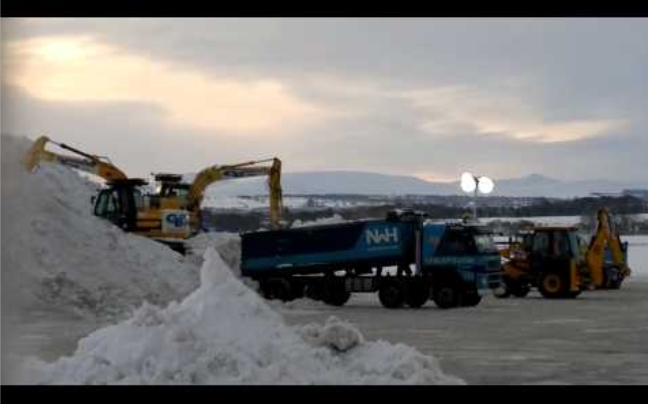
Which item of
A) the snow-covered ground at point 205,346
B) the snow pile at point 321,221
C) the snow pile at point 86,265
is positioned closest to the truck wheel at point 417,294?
the snow pile at point 321,221

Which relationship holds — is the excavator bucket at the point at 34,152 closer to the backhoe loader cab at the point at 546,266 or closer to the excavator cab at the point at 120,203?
the excavator cab at the point at 120,203

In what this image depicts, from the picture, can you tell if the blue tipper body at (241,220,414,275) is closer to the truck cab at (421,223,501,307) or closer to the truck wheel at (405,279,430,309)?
the truck cab at (421,223,501,307)

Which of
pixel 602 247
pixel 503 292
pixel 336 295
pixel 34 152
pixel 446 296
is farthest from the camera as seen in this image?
pixel 602 247

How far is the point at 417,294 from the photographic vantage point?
26406 mm

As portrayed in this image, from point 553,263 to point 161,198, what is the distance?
1203 centimetres

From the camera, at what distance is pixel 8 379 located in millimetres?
7875

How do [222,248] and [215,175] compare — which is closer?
[222,248]

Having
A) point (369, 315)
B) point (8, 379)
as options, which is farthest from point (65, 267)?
point (8, 379)

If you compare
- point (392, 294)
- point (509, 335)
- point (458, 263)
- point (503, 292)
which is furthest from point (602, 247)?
point (509, 335)

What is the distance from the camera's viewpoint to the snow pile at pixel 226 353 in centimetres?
966

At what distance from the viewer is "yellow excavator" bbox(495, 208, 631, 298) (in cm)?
3111

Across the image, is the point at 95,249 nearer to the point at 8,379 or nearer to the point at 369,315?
the point at 369,315

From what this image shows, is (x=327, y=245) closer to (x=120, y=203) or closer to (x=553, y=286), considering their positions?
(x=120, y=203)

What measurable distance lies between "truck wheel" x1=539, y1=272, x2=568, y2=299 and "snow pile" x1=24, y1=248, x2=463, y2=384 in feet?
68.4
